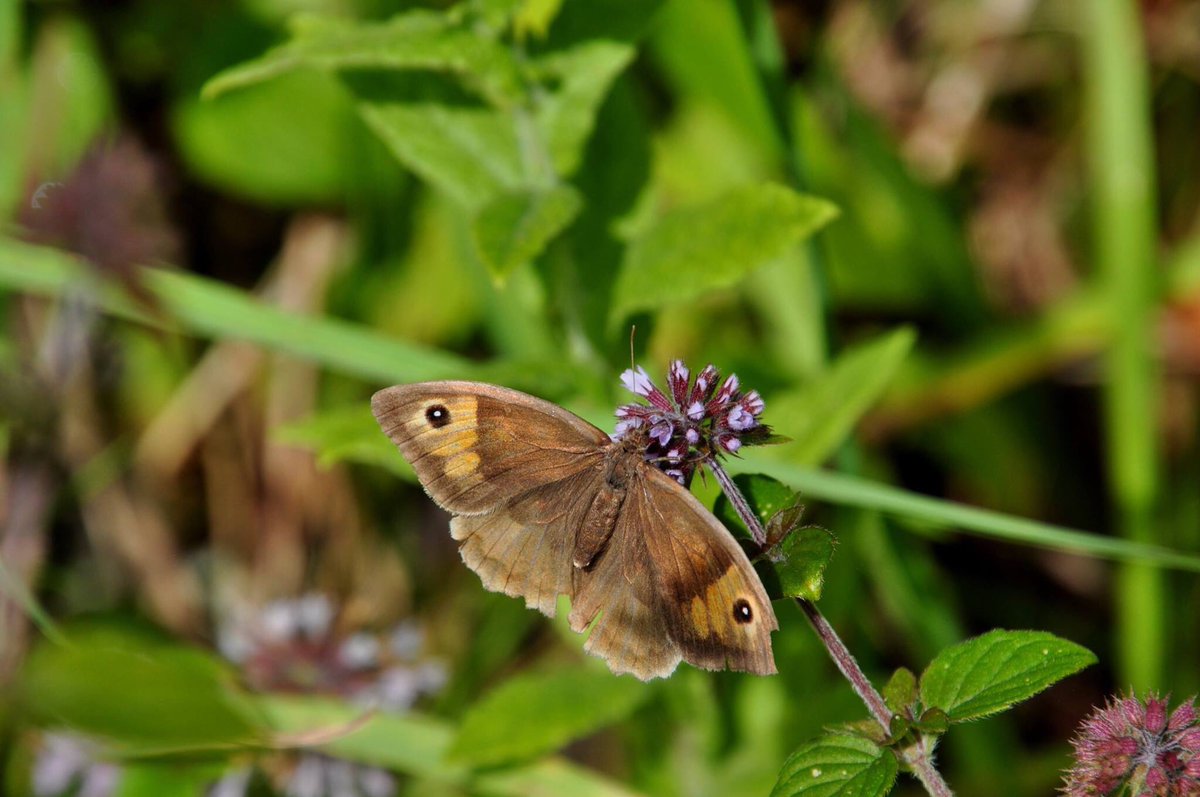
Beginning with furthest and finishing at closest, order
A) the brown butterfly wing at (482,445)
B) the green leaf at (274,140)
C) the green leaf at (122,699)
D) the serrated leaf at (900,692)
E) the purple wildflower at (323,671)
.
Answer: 1. the green leaf at (274,140)
2. the purple wildflower at (323,671)
3. the brown butterfly wing at (482,445)
4. the serrated leaf at (900,692)
5. the green leaf at (122,699)

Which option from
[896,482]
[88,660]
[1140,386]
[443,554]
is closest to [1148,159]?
[1140,386]

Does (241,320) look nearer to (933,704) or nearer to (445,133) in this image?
(445,133)

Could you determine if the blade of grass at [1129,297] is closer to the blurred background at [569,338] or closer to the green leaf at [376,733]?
the blurred background at [569,338]

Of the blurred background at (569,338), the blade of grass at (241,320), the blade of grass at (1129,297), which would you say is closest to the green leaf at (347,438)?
the blurred background at (569,338)

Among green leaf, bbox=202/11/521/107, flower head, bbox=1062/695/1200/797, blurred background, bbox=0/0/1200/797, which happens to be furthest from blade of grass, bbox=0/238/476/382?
flower head, bbox=1062/695/1200/797

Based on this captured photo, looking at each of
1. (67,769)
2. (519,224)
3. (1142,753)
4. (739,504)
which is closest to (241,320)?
(519,224)

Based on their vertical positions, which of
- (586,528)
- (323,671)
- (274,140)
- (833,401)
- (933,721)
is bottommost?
(933,721)

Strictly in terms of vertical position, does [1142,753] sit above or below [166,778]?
below
